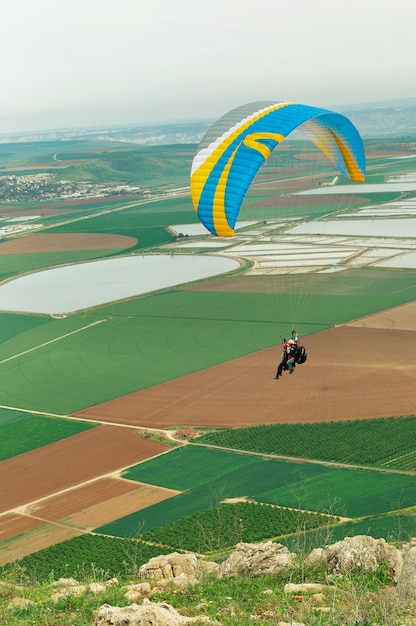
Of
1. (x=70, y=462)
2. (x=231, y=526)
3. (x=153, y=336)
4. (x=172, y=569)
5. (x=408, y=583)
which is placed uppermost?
(x=408, y=583)

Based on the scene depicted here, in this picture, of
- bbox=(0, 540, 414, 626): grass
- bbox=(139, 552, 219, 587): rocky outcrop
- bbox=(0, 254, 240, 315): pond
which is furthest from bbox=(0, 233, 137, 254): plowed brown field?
bbox=(0, 540, 414, 626): grass

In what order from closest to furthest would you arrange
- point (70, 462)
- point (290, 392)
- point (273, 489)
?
point (273, 489), point (70, 462), point (290, 392)

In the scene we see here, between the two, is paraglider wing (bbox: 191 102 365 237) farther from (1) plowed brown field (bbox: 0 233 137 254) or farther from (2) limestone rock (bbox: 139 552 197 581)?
(1) plowed brown field (bbox: 0 233 137 254)

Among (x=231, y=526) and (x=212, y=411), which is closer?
(x=231, y=526)

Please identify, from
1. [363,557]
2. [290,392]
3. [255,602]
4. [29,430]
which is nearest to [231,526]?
[363,557]

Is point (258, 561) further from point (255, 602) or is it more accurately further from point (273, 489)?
point (273, 489)

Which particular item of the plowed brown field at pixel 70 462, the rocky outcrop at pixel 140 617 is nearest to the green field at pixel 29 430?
the plowed brown field at pixel 70 462
